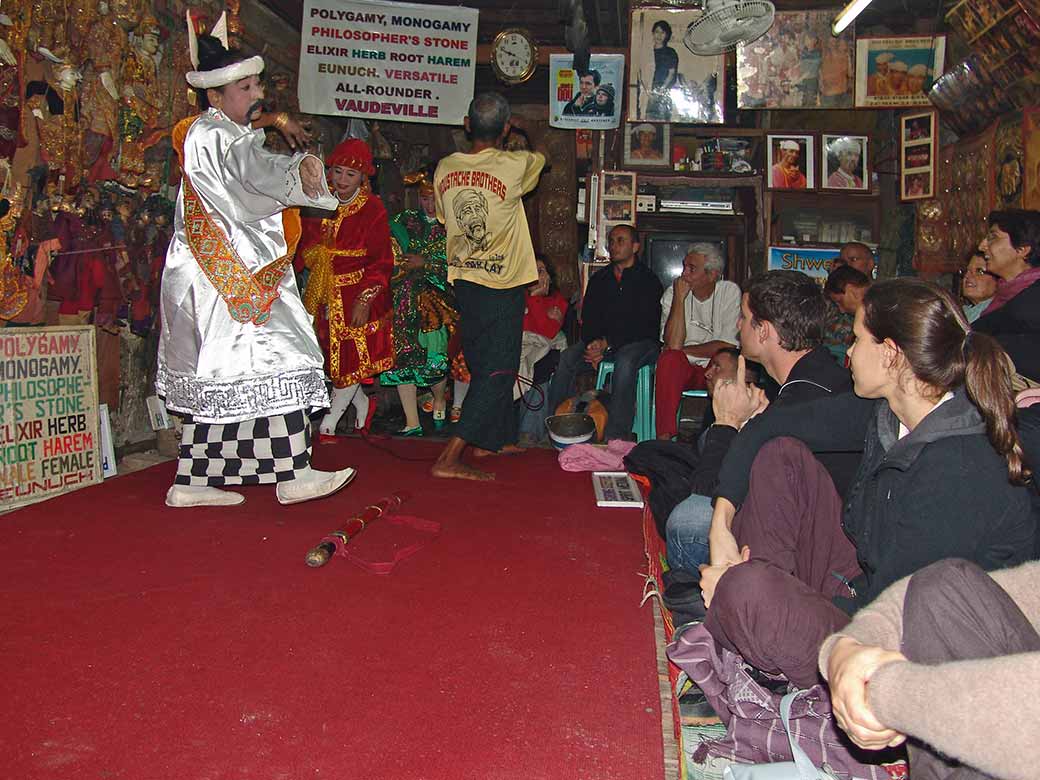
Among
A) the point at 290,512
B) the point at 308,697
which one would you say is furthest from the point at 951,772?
the point at 290,512

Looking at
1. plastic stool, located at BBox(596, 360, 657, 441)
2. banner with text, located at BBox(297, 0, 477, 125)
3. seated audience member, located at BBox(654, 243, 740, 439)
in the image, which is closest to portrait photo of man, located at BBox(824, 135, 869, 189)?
seated audience member, located at BBox(654, 243, 740, 439)

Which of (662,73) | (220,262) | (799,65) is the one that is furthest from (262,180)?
(799,65)

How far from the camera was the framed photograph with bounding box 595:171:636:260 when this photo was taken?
731cm

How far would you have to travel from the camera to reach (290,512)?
3414mm

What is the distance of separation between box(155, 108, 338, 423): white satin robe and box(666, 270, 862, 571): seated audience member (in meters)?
1.56

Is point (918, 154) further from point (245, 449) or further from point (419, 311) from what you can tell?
point (245, 449)

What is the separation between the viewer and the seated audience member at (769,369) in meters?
2.39

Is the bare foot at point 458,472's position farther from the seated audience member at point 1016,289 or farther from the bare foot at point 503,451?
the seated audience member at point 1016,289

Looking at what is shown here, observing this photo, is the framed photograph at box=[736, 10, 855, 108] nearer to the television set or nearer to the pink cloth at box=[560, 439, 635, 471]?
the television set

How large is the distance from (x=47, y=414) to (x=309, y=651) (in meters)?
2.17

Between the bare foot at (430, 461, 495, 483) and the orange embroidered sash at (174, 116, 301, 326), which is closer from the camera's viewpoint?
the orange embroidered sash at (174, 116, 301, 326)

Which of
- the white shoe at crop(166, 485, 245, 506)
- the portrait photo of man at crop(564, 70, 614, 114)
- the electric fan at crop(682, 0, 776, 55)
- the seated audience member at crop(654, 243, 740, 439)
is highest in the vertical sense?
the electric fan at crop(682, 0, 776, 55)

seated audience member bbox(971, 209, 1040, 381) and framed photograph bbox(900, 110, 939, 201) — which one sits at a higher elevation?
framed photograph bbox(900, 110, 939, 201)

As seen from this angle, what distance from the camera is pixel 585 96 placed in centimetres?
673
